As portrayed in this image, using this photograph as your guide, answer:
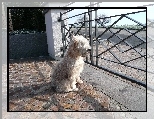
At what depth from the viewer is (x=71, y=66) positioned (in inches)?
145

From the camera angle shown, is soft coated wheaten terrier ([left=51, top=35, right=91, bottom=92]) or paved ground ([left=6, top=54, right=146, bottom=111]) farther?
soft coated wheaten terrier ([left=51, top=35, right=91, bottom=92])

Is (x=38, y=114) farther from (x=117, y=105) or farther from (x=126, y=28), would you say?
(x=126, y=28)

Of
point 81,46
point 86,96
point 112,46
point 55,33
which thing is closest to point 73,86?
point 86,96

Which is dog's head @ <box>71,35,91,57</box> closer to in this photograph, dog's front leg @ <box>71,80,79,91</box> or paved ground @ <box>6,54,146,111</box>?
dog's front leg @ <box>71,80,79,91</box>

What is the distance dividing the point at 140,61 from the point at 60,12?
114 inches

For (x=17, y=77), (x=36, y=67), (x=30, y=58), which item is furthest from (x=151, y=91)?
(x=30, y=58)

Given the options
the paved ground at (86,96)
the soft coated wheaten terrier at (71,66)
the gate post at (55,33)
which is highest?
the gate post at (55,33)

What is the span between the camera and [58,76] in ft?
12.6

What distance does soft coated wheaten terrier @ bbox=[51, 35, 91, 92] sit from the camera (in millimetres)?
3533

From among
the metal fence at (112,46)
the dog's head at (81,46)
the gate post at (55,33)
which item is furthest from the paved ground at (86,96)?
the gate post at (55,33)

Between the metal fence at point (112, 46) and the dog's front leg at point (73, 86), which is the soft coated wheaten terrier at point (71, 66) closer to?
the dog's front leg at point (73, 86)

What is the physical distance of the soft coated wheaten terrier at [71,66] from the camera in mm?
3533

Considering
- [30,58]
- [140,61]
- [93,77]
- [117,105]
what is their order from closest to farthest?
[117,105]
[93,77]
[140,61]
[30,58]

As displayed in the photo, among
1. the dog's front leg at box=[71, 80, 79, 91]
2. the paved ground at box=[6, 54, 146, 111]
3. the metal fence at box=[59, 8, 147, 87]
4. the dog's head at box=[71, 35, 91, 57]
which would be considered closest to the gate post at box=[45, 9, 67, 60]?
the metal fence at box=[59, 8, 147, 87]
